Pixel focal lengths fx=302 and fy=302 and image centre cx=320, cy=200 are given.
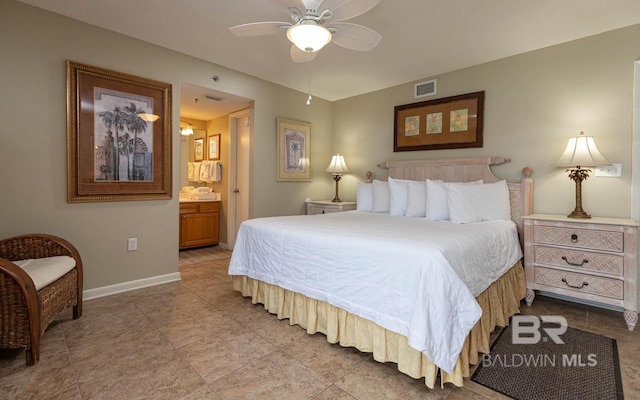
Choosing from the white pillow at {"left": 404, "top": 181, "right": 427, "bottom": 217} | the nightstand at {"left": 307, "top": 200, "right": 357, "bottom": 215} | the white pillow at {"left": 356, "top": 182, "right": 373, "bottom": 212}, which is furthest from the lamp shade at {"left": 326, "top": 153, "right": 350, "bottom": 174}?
the white pillow at {"left": 404, "top": 181, "right": 427, "bottom": 217}

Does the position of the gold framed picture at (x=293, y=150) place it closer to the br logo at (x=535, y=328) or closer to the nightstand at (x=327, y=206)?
the nightstand at (x=327, y=206)

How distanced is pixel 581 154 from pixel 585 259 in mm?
903

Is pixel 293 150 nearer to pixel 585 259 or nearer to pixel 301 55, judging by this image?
pixel 301 55

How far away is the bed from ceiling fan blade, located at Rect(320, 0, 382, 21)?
1.45 metres

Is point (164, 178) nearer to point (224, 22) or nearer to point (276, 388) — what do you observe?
point (224, 22)

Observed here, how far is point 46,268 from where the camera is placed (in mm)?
2014

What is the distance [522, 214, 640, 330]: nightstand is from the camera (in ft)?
7.52

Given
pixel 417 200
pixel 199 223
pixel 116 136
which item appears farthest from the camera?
pixel 199 223

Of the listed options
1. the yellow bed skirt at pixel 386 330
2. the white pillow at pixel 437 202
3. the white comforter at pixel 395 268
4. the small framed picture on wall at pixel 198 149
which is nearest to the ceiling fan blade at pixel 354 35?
the white comforter at pixel 395 268

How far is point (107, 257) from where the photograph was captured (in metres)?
2.89

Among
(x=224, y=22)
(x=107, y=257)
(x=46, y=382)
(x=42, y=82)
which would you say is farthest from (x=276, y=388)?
(x=42, y=82)

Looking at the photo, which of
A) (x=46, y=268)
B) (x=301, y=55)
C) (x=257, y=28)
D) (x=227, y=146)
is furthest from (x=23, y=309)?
(x=227, y=146)

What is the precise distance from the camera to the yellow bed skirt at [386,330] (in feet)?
5.31

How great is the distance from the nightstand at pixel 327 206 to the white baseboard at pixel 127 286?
209cm
